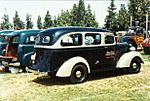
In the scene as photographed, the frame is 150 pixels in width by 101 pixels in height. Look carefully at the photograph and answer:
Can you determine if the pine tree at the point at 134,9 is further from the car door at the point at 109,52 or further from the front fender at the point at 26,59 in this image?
the car door at the point at 109,52

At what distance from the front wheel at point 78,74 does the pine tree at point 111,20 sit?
5071 centimetres

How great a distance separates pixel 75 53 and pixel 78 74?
2.35ft

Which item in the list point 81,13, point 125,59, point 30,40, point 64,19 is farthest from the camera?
point 64,19

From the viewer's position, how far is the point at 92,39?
11242 mm

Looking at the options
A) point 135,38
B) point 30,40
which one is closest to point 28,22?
point 135,38

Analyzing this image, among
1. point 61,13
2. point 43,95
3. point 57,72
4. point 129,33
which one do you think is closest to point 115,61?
point 57,72

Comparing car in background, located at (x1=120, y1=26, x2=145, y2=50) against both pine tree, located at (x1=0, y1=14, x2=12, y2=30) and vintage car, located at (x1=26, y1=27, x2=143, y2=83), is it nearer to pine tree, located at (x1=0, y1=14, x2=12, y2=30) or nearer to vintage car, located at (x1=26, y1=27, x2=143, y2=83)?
vintage car, located at (x1=26, y1=27, x2=143, y2=83)

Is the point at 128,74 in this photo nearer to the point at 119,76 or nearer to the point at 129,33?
the point at 119,76

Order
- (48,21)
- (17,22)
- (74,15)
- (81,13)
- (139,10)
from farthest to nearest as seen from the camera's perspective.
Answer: (17,22), (48,21), (74,15), (81,13), (139,10)

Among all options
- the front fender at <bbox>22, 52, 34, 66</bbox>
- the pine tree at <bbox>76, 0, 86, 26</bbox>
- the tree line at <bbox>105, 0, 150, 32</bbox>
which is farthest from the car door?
the pine tree at <bbox>76, 0, 86, 26</bbox>

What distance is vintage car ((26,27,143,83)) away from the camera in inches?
401

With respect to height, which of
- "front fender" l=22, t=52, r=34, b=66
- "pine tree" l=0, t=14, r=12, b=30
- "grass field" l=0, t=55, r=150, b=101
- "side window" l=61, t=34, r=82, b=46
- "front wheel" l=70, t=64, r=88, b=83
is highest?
"pine tree" l=0, t=14, r=12, b=30

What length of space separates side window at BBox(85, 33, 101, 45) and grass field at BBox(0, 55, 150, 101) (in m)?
1.34

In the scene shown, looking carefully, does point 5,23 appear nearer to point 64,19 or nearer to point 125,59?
point 64,19
